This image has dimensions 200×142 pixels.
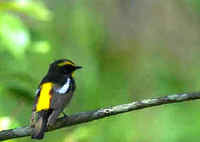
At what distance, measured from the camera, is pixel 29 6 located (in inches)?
204

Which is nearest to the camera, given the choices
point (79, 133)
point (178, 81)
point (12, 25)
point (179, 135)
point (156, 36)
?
point (12, 25)

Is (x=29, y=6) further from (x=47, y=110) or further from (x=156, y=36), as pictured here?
(x=156, y=36)

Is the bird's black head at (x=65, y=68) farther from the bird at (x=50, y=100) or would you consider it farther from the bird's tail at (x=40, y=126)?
the bird's tail at (x=40, y=126)

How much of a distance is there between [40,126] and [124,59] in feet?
13.7

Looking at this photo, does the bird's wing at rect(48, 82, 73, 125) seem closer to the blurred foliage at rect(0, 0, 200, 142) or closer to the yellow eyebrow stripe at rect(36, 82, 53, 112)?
the yellow eyebrow stripe at rect(36, 82, 53, 112)

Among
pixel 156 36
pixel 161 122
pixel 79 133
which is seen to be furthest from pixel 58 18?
pixel 79 133

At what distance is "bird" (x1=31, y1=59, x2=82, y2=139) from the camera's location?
4887 mm

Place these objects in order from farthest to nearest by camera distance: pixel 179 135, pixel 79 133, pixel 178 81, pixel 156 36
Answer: pixel 156 36
pixel 178 81
pixel 179 135
pixel 79 133

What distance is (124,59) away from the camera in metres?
8.91

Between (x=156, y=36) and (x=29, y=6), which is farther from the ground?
(x=29, y=6)

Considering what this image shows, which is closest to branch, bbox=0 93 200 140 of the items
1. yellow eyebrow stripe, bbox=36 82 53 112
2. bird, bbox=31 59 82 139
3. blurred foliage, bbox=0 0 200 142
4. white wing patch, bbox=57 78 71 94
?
bird, bbox=31 59 82 139

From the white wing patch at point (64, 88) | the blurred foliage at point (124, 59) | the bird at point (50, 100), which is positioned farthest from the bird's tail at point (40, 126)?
the blurred foliage at point (124, 59)

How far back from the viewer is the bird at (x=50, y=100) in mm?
4887

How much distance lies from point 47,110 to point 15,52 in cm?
53
